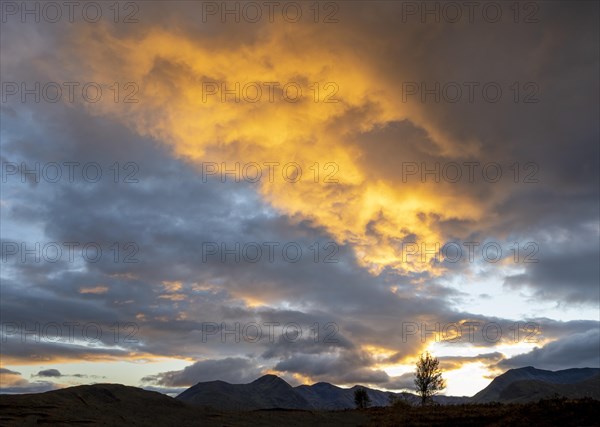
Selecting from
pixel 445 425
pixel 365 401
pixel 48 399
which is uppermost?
pixel 48 399

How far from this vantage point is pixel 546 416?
135 feet

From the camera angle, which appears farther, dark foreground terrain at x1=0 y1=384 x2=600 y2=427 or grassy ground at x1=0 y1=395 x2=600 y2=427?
dark foreground terrain at x1=0 y1=384 x2=600 y2=427

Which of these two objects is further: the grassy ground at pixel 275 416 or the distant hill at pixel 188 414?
the distant hill at pixel 188 414

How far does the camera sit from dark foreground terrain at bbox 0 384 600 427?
40.1 meters

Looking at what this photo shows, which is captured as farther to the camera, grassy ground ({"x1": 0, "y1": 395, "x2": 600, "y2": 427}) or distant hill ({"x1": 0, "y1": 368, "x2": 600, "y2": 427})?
distant hill ({"x1": 0, "y1": 368, "x2": 600, "y2": 427})

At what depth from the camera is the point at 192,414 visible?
168 ft

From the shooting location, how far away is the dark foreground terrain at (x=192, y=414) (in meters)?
40.1

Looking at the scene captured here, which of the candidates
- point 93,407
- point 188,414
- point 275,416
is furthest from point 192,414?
point 275,416

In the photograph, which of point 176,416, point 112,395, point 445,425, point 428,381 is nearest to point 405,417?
point 445,425

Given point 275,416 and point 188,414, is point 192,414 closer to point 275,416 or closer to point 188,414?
point 188,414

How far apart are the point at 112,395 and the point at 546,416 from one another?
134ft

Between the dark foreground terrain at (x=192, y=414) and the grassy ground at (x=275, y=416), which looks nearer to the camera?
the grassy ground at (x=275, y=416)

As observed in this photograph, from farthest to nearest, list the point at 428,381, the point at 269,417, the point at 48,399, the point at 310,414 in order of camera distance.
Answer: the point at 428,381
the point at 310,414
the point at 269,417
the point at 48,399

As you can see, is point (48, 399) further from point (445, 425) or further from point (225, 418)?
point (445, 425)
